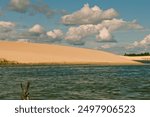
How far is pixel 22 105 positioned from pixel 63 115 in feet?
3.61

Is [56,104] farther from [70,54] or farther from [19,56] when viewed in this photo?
[70,54]

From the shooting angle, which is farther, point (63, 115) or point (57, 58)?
point (57, 58)

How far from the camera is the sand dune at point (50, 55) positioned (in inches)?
4225

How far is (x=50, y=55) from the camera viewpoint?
117438mm

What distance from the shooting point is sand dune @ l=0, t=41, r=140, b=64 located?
107325 millimetres

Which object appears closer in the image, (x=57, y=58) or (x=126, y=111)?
(x=126, y=111)

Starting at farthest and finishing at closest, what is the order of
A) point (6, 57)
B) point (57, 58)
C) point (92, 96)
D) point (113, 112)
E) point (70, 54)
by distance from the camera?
1. point (70, 54)
2. point (57, 58)
3. point (6, 57)
4. point (92, 96)
5. point (113, 112)

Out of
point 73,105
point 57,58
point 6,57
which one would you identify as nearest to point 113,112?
point 73,105

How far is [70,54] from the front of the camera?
124562 mm

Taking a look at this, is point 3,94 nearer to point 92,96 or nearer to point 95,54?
point 92,96

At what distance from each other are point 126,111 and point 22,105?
2586 mm

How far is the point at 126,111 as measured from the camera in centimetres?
975

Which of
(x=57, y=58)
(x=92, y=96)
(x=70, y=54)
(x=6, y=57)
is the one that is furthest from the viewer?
(x=70, y=54)

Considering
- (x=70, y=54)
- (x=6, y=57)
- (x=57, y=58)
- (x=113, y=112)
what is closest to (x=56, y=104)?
(x=113, y=112)
